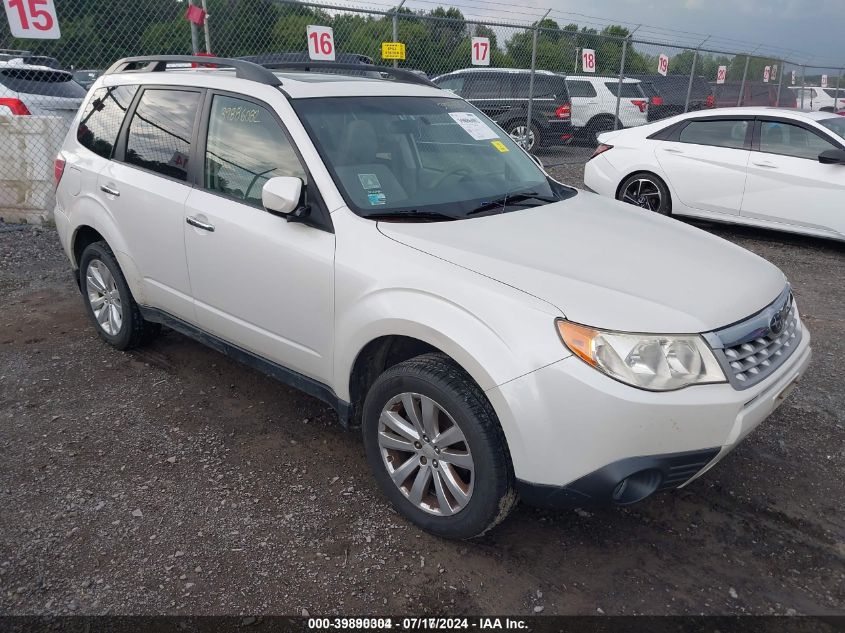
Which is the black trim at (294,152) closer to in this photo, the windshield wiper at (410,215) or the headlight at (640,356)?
the windshield wiper at (410,215)

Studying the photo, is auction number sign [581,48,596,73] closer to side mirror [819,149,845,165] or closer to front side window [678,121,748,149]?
front side window [678,121,748,149]

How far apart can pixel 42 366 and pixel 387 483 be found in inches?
111

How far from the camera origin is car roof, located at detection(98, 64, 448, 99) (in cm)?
349

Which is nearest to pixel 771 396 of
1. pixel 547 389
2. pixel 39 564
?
pixel 547 389

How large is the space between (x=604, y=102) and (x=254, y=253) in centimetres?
1333

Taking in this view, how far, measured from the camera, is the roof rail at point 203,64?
354cm

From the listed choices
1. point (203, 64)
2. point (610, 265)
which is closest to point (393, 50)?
point (203, 64)

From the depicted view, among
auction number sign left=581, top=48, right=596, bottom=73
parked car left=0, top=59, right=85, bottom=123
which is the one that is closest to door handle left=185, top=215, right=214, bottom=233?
parked car left=0, top=59, right=85, bottom=123

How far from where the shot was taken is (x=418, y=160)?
11.5 feet

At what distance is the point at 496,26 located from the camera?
36.6ft

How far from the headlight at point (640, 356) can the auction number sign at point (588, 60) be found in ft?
39.9

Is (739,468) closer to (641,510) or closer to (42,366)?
(641,510)

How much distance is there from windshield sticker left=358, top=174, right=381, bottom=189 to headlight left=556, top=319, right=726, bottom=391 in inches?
48.5

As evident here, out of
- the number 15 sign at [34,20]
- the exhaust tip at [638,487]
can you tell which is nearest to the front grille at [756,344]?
the exhaust tip at [638,487]
